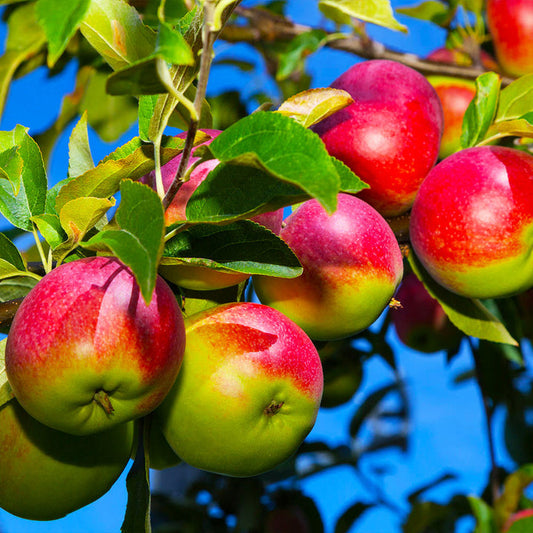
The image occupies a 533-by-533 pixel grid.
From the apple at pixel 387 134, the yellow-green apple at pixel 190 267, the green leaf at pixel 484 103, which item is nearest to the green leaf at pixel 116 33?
the yellow-green apple at pixel 190 267

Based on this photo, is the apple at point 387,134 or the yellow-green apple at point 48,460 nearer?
the yellow-green apple at point 48,460

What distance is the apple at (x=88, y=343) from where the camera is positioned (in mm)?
547

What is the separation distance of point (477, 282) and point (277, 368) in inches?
12.4

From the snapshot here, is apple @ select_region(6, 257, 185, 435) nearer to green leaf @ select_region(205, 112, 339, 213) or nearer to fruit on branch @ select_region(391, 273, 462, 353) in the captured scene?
green leaf @ select_region(205, 112, 339, 213)

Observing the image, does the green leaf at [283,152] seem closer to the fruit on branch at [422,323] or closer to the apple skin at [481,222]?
the apple skin at [481,222]

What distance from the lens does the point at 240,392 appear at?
25.8 inches

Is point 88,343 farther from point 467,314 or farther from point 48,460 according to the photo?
point 467,314

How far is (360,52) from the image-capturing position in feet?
4.17

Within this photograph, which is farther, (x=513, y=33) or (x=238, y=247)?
(x=513, y=33)

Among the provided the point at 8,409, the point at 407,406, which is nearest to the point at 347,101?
the point at 8,409

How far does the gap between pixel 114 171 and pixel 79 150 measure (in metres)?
0.16

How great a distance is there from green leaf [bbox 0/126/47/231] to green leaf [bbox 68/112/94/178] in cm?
7

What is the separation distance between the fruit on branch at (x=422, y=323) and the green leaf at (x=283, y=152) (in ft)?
2.90

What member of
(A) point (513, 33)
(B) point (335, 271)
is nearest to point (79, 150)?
(B) point (335, 271)
